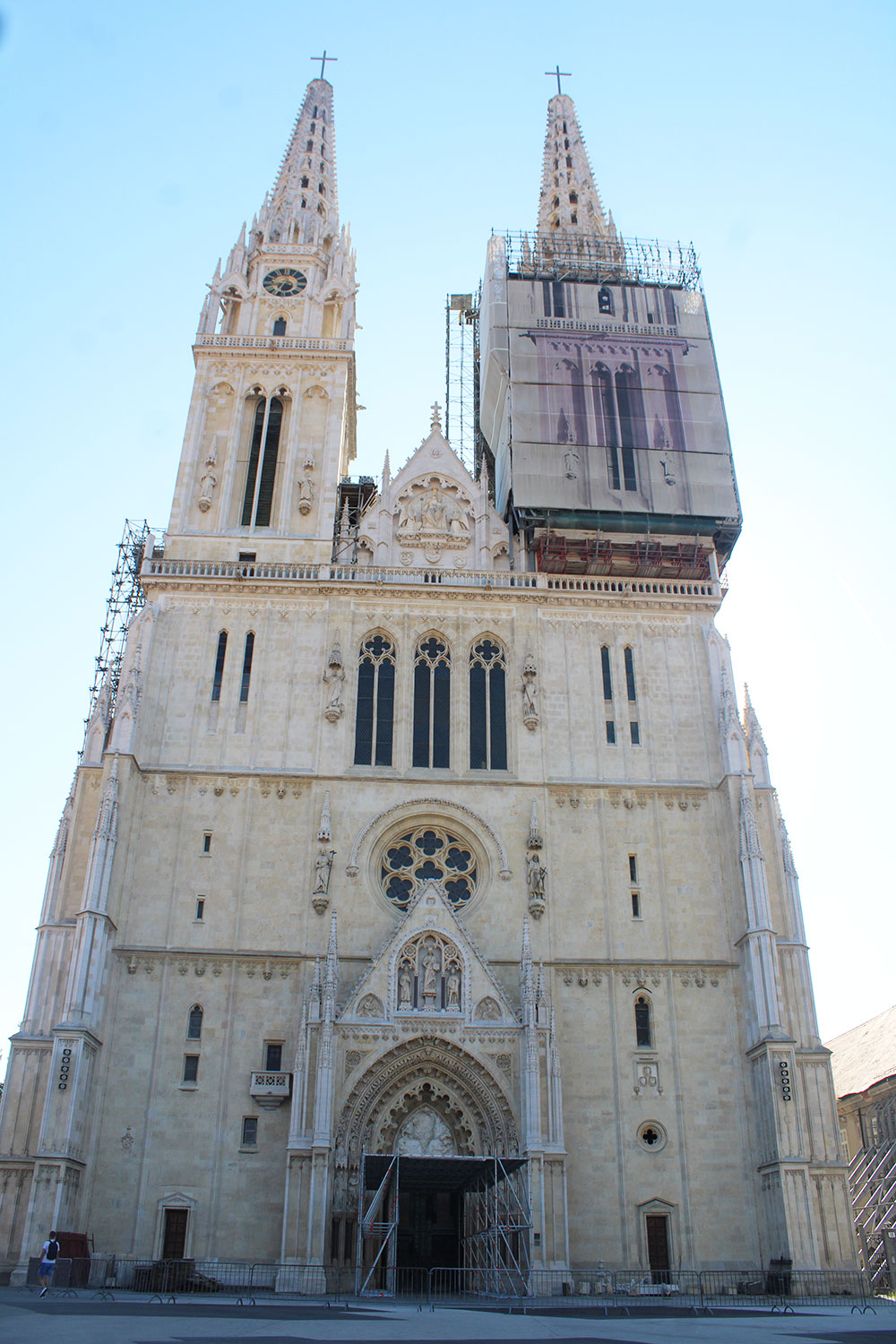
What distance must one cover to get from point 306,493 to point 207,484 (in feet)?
10.3

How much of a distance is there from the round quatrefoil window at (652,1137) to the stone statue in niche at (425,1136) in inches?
181

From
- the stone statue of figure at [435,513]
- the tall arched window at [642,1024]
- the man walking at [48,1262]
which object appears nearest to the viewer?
the man walking at [48,1262]

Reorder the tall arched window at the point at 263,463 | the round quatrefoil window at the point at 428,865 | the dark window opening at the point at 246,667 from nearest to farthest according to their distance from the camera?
the round quatrefoil window at the point at 428,865 → the dark window opening at the point at 246,667 → the tall arched window at the point at 263,463

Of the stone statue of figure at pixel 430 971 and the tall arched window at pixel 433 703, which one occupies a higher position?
the tall arched window at pixel 433 703

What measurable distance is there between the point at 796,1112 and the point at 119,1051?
52.4 ft

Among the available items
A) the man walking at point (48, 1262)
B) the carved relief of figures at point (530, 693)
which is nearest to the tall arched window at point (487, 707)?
the carved relief of figures at point (530, 693)

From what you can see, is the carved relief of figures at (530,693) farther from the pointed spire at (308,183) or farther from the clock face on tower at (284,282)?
the pointed spire at (308,183)

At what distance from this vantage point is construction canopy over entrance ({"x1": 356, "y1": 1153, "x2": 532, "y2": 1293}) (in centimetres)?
2222

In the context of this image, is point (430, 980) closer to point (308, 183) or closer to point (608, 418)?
point (608, 418)

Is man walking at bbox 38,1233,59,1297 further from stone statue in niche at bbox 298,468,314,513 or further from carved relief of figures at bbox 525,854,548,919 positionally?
stone statue in niche at bbox 298,468,314,513

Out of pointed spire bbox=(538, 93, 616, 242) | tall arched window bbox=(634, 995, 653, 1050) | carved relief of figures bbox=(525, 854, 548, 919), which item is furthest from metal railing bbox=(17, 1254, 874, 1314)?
pointed spire bbox=(538, 93, 616, 242)

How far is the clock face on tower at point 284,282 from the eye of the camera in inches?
1550

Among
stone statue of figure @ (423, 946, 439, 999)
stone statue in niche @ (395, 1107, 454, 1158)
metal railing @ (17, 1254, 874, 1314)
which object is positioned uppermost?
stone statue of figure @ (423, 946, 439, 999)

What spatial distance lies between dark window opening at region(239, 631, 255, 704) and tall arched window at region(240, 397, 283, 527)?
4469 millimetres
